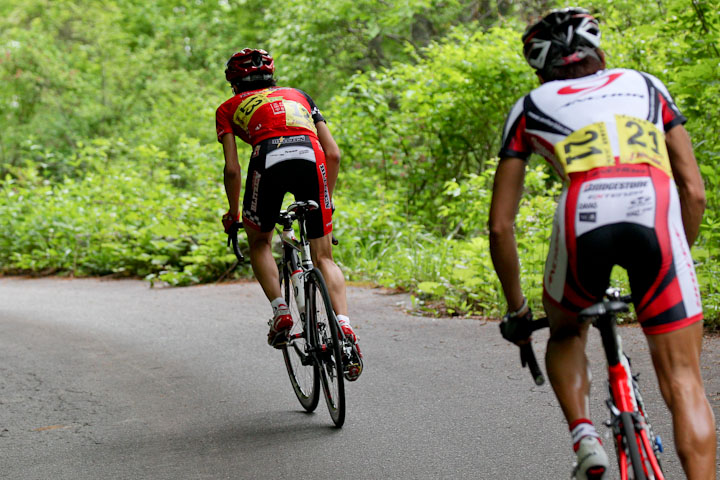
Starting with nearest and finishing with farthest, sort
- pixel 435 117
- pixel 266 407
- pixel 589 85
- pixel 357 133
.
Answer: pixel 589 85
pixel 266 407
pixel 435 117
pixel 357 133

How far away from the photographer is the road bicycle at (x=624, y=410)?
262cm

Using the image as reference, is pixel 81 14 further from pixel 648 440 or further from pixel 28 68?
pixel 648 440

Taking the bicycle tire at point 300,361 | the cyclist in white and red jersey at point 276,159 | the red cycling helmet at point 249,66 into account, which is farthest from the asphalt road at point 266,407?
the red cycling helmet at point 249,66

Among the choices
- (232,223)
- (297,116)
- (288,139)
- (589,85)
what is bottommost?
(589,85)

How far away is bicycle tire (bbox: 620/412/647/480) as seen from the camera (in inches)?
102

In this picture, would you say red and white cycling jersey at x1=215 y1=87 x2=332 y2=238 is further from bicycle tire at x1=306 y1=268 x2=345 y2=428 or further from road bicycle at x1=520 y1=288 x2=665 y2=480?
road bicycle at x1=520 y1=288 x2=665 y2=480

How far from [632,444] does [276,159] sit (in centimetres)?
340

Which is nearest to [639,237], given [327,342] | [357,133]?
[327,342]

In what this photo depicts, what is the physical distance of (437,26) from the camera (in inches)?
917

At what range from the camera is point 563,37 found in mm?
2908

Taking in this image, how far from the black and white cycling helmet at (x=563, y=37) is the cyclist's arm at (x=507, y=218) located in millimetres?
386

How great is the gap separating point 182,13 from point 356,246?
67.6 ft

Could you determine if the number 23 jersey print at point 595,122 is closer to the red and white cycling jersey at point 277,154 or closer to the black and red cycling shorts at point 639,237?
the black and red cycling shorts at point 639,237

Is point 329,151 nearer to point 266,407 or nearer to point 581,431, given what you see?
point 266,407
